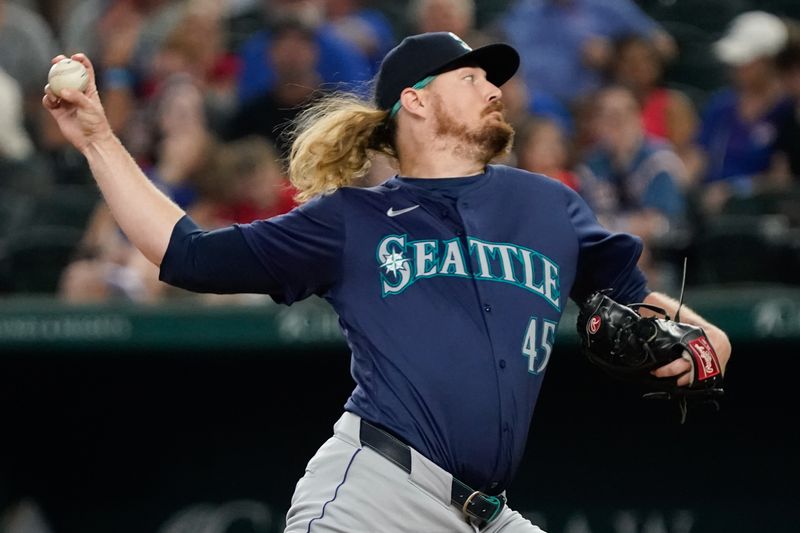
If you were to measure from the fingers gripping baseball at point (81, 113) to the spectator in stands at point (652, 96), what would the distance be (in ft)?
14.7

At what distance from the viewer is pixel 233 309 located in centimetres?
564

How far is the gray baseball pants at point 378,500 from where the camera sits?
316 centimetres

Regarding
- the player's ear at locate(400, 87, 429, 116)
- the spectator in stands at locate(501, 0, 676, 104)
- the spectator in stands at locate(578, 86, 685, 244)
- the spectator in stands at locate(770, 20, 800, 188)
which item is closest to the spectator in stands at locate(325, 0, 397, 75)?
the spectator in stands at locate(501, 0, 676, 104)

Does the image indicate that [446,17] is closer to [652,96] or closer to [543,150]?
[652,96]

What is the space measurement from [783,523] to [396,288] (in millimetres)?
3334

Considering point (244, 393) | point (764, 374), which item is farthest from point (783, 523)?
point (244, 393)

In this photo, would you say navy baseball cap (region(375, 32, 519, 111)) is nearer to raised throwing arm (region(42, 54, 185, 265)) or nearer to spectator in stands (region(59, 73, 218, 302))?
raised throwing arm (region(42, 54, 185, 265))

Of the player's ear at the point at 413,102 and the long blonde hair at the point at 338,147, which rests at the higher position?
the player's ear at the point at 413,102

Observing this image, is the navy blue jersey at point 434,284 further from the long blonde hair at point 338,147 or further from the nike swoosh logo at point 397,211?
the long blonde hair at point 338,147

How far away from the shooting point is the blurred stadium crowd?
6.18 metres

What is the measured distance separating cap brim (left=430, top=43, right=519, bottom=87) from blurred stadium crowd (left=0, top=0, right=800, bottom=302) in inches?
69.8

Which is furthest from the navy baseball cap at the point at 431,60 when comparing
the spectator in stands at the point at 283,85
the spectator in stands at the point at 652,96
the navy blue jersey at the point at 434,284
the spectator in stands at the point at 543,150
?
the spectator in stands at the point at 652,96

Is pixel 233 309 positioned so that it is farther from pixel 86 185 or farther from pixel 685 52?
pixel 685 52

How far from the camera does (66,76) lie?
310 cm
